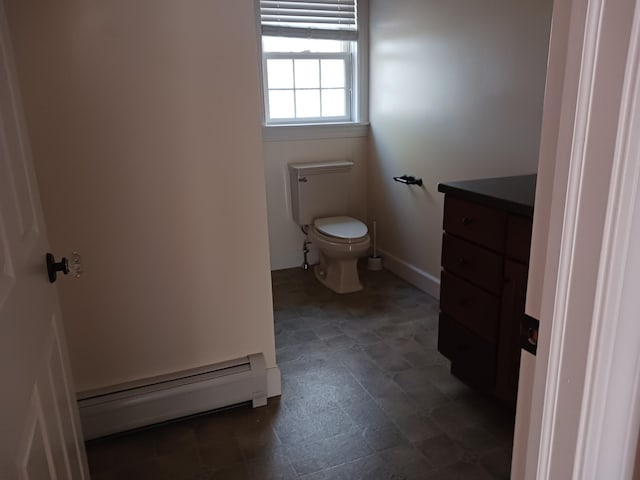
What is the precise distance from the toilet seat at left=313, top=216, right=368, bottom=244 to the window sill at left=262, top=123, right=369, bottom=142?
A: 62cm

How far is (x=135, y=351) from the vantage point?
6.62 feet

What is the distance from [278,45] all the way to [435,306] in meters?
2.05

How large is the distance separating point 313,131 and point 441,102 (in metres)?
1.02

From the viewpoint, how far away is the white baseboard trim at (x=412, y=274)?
3275 mm

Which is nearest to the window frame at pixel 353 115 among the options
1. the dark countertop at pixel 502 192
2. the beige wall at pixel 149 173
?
the beige wall at pixel 149 173

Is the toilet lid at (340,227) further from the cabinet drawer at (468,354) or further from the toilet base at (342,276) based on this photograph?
the cabinet drawer at (468,354)

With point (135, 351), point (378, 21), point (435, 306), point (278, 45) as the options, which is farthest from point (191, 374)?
point (378, 21)

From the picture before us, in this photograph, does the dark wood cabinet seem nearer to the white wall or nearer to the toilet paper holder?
the toilet paper holder

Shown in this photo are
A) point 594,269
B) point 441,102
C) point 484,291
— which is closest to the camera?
point 594,269

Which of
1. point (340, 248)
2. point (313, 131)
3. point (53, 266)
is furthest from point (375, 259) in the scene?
point (53, 266)

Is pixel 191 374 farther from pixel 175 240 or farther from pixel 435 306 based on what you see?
pixel 435 306

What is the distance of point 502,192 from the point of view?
1829 mm

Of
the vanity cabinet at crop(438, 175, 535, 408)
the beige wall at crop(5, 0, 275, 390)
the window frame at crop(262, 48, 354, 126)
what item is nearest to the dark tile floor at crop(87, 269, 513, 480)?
the vanity cabinet at crop(438, 175, 535, 408)

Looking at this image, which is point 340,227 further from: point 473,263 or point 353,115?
point 473,263
